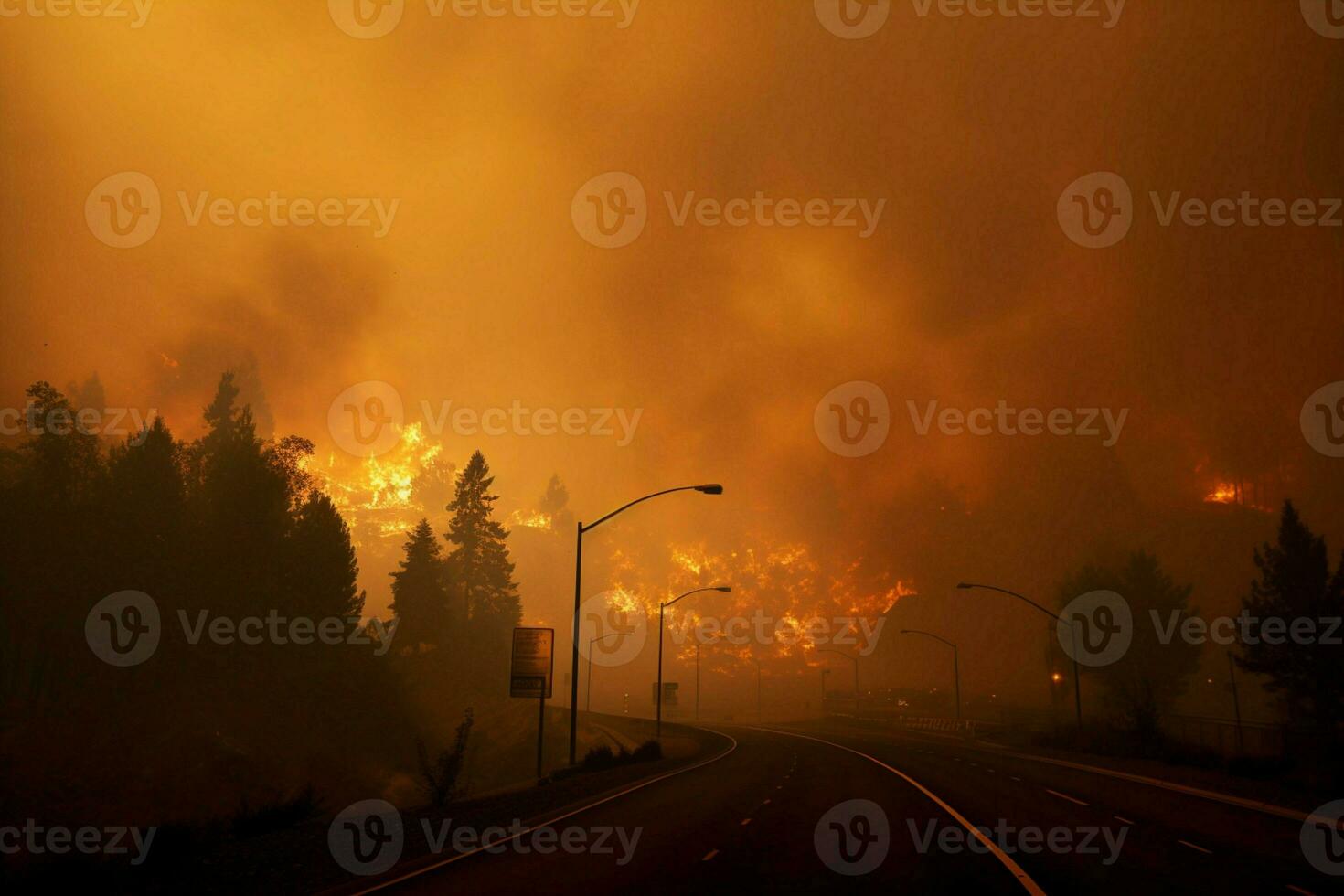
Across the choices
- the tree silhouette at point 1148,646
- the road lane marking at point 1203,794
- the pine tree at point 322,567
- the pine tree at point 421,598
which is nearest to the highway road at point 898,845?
the road lane marking at point 1203,794

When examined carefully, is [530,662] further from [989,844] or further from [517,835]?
[989,844]

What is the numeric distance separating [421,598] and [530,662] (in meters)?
65.3

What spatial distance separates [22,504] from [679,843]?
67.1 meters

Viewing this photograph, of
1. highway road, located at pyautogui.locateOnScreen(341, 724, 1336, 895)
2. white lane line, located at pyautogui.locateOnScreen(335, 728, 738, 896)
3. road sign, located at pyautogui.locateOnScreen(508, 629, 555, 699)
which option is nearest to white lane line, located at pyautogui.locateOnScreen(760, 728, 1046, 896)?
highway road, located at pyautogui.locateOnScreen(341, 724, 1336, 895)

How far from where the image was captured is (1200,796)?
2561 cm

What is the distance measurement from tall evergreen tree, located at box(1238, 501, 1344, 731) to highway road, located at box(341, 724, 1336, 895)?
69.8 meters

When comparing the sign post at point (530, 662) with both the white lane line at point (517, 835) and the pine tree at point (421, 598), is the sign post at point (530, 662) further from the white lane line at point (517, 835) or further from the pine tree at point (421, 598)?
the pine tree at point (421, 598)

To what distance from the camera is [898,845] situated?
15.7 metres

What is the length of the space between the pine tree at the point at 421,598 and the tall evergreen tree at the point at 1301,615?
87498 millimetres

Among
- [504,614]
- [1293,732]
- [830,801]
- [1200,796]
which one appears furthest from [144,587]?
[1293,732]

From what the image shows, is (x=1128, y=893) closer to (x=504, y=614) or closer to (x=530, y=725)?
(x=530, y=725)

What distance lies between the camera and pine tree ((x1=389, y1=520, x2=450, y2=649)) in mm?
93375

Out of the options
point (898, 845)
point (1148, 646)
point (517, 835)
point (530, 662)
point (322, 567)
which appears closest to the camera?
point (898, 845)

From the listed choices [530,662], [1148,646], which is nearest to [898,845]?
[530,662]
